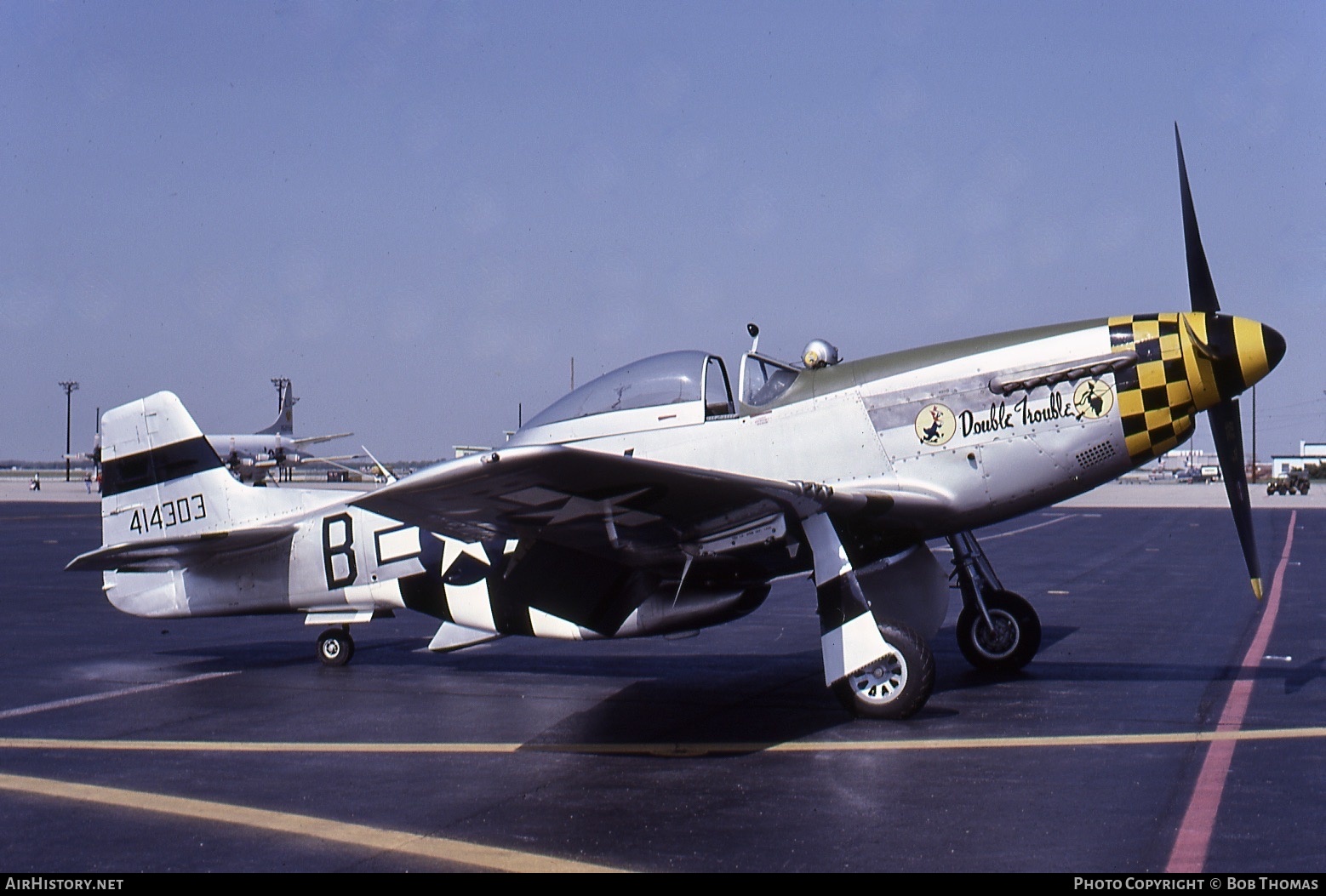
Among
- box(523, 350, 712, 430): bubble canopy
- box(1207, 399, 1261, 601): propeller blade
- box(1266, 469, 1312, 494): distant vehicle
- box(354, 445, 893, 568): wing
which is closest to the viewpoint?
box(354, 445, 893, 568): wing

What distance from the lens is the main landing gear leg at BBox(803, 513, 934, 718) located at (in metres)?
7.08

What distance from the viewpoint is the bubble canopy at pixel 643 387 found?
814cm

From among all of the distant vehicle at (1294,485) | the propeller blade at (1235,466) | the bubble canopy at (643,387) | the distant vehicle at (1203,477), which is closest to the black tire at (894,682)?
the bubble canopy at (643,387)

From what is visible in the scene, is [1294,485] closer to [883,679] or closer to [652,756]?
[883,679]

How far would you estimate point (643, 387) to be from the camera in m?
8.21

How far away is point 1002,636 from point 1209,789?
3.65 m

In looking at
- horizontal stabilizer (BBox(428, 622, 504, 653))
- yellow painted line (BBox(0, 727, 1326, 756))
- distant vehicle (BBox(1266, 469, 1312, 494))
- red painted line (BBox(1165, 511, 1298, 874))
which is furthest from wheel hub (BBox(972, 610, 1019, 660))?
distant vehicle (BBox(1266, 469, 1312, 494))

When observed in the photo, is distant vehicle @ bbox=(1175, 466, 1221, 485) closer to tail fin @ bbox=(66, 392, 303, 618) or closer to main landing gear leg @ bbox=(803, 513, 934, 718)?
main landing gear leg @ bbox=(803, 513, 934, 718)

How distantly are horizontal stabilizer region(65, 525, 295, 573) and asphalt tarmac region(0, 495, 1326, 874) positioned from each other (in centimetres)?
96

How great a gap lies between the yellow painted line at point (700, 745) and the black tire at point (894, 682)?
0.47 metres

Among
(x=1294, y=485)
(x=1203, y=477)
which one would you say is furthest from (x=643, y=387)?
(x=1203, y=477)

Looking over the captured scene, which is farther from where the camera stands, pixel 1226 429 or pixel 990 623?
pixel 990 623

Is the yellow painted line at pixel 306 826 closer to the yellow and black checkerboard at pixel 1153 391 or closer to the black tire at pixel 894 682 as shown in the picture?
the black tire at pixel 894 682
